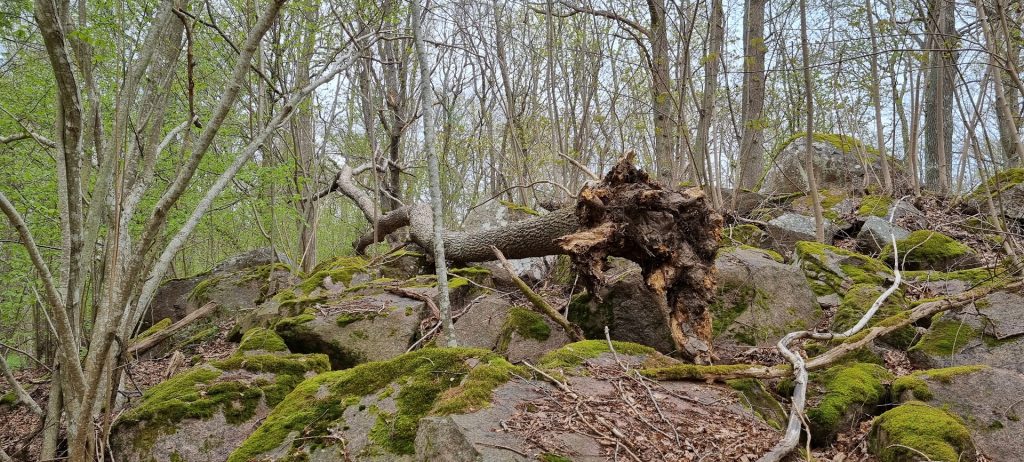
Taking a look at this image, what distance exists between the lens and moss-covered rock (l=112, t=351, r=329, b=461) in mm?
3668

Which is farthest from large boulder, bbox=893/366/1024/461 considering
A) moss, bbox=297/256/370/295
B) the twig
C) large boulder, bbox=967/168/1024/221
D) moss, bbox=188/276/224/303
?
moss, bbox=188/276/224/303

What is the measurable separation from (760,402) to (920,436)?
89 centimetres

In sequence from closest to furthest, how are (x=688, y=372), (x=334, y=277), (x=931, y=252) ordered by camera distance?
(x=688, y=372) → (x=931, y=252) → (x=334, y=277)

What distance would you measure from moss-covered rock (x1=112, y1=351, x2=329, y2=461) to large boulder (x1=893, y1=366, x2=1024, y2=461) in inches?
184

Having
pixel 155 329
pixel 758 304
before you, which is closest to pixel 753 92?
pixel 758 304

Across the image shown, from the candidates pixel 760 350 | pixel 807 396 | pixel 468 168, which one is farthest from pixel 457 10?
pixel 807 396

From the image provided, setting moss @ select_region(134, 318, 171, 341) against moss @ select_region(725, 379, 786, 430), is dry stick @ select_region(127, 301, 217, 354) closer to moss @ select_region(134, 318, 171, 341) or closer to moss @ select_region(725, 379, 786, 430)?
moss @ select_region(134, 318, 171, 341)

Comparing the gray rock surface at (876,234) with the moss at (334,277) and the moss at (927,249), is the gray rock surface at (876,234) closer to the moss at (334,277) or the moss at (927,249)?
the moss at (927,249)

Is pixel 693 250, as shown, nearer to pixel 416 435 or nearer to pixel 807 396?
pixel 807 396

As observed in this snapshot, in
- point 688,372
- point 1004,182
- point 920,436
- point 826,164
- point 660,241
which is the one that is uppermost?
point 826,164

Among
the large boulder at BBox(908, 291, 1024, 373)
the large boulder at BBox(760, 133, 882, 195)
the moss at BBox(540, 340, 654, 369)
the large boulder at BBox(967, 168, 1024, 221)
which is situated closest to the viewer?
the moss at BBox(540, 340, 654, 369)

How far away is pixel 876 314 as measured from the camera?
4.97 meters

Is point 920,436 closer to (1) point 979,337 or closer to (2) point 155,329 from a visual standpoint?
(1) point 979,337

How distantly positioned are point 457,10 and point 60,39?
413 inches
